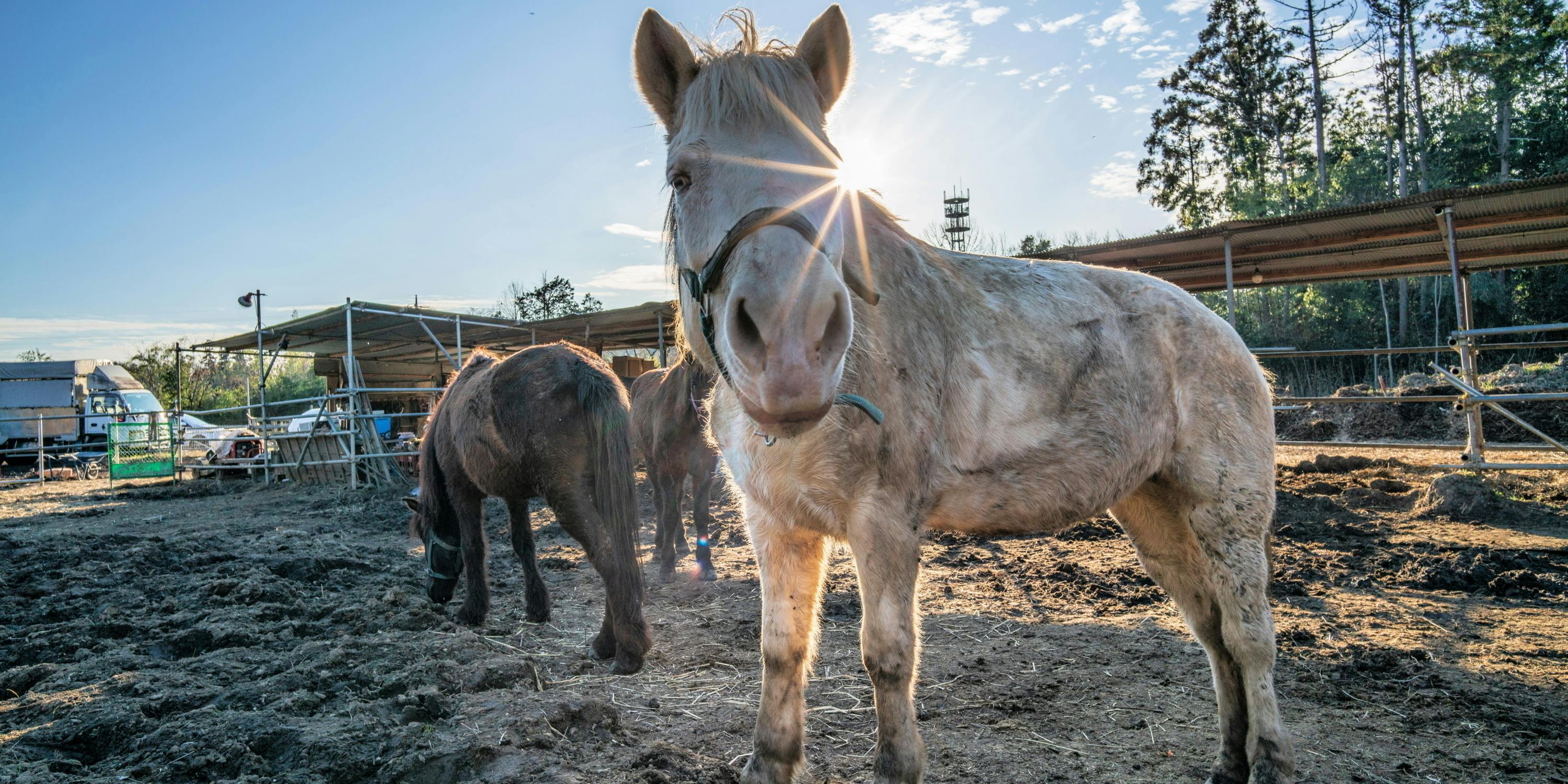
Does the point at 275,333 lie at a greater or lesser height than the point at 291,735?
greater

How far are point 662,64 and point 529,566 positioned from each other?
372cm

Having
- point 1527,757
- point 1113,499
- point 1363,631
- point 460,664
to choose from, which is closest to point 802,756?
point 1113,499

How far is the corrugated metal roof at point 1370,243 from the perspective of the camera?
8.61 meters

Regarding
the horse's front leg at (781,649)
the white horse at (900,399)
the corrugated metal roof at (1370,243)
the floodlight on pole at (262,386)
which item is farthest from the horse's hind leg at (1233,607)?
the floodlight on pole at (262,386)

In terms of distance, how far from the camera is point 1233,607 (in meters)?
2.41

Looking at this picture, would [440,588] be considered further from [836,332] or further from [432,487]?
[836,332]

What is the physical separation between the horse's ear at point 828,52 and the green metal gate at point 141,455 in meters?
18.9

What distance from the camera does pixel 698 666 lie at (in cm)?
383

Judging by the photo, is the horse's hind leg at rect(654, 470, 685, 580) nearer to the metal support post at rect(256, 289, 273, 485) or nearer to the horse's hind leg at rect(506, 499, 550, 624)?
the horse's hind leg at rect(506, 499, 550, 624)

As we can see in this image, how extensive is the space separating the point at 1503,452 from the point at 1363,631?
10.5m

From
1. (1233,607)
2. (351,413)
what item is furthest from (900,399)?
(351,413)

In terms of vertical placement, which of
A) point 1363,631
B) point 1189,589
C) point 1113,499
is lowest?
point 1363,631

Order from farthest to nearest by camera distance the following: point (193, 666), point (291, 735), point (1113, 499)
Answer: point (193, 666) < point (291, 735) < point (1113, 499)

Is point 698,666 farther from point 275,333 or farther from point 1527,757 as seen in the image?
→ point 275,333
